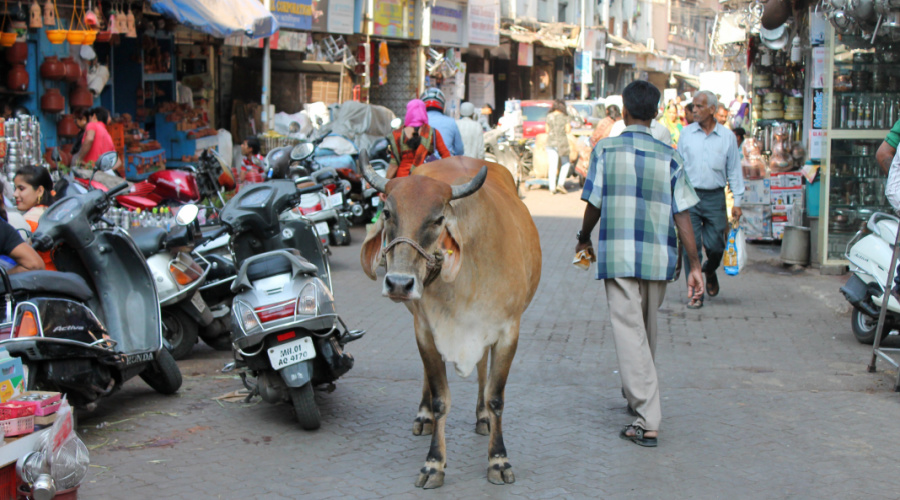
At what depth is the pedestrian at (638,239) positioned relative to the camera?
493 cm

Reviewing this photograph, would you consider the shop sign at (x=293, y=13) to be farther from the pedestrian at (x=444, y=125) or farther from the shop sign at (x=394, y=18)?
the pedestrian at (x=444, y=125)

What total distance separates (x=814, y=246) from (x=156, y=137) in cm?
989

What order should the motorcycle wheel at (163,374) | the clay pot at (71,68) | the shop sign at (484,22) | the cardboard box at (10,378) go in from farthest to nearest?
the shop sign at (484,22) < the clay pot at (71,68) < the motorcycle wheel at (163,374) < the cardboard box at (10,378)

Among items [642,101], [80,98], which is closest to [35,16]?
[80,98]

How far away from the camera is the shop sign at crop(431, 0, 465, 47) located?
23.8m

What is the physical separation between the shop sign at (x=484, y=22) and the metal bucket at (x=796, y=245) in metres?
16.3

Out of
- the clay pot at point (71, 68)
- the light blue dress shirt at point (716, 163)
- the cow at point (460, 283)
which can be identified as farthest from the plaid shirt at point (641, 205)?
the clay pot at point (71, 68)

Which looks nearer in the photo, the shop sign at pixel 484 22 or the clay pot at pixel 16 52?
the clay pot at pixel 16 52

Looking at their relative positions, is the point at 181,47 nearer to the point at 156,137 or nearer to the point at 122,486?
the point at 156,137

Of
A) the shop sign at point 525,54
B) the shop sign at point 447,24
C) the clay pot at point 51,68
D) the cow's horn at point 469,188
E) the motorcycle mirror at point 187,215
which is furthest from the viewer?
the shop sign at point 525,54

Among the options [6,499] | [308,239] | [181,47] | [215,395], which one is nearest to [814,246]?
[308,239]

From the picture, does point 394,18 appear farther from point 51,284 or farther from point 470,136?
point 51,284

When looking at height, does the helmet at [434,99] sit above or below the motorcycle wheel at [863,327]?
Result: above

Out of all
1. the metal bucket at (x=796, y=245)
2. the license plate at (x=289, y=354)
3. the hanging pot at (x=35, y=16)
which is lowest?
the license plate at (x=289, y=354)
